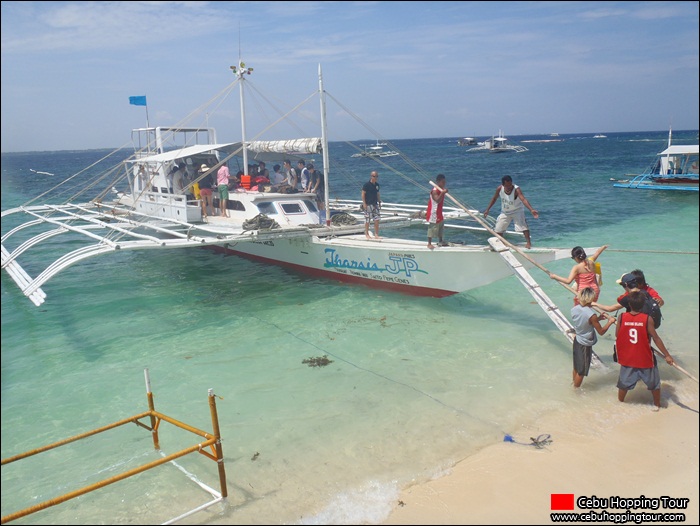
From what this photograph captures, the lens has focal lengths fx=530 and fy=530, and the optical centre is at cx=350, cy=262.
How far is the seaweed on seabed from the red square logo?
174 inches

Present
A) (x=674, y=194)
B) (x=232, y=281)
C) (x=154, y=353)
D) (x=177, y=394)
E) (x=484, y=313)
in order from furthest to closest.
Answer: (x=674, y=194) → (x=232, y=281) → (x=484, y=313) → (x=154, y=353) → (x=177, y=394)

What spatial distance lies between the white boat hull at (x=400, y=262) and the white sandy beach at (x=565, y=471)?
11.5 feet

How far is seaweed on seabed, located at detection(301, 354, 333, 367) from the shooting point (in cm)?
867

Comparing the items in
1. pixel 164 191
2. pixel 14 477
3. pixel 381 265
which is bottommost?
pixel 14 477

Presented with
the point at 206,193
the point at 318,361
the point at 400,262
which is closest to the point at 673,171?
the point at 400,262

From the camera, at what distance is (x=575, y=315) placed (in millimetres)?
6691

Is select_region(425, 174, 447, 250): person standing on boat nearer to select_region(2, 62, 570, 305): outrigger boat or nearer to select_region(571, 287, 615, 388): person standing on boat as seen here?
select_region(2, 62, 570, 305): outrigger boat

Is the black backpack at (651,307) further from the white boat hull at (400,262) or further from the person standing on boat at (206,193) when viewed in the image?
the person standing on boat at (206,193)

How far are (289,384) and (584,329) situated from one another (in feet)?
13.8

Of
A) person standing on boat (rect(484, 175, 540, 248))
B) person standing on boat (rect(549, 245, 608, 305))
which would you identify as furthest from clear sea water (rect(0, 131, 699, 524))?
person standing on boat (rect(484, 175, 540, 248))

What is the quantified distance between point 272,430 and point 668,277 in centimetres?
1045

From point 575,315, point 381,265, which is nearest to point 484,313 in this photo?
point 381,265

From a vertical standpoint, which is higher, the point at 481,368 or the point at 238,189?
the point at 238,189

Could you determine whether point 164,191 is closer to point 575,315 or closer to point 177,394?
point 177,394
